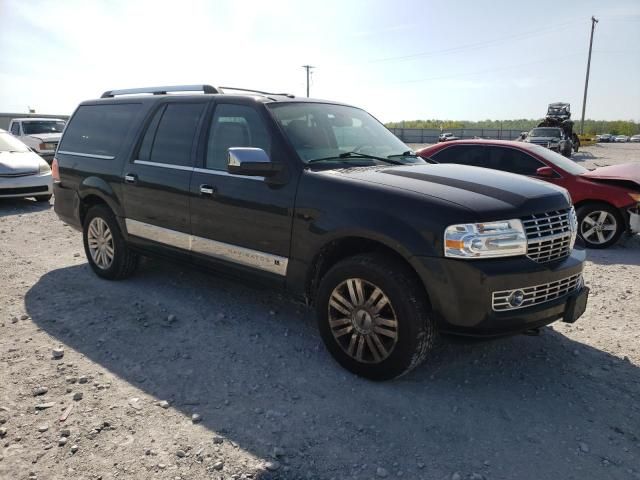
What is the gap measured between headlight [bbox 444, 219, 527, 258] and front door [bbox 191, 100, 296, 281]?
1.22 meters

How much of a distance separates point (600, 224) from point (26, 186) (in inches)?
402

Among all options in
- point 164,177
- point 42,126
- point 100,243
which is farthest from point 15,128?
point 164,177

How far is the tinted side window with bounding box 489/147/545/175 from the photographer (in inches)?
308

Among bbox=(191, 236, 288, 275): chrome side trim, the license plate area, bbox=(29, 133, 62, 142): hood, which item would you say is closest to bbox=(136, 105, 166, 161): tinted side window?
bbox=(191, 236, 288, 275): chrome side trim

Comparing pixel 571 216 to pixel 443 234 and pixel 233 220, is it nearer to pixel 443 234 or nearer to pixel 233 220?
pixel 443 234

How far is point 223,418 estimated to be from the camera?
2.98 meters

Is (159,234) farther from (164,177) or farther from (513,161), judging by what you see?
(513,161)

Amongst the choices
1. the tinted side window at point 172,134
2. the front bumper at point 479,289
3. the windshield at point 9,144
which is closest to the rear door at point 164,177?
the tinted side window at point 172,134

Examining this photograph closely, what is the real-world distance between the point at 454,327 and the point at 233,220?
1.91m

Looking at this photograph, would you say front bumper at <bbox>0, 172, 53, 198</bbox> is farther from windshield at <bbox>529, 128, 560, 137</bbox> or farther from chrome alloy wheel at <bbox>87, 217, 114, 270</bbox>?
windshield at <bbox>529, 128, 560, 137</bbox>

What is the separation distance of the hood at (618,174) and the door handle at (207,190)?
5.80 m

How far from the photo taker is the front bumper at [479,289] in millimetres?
2916

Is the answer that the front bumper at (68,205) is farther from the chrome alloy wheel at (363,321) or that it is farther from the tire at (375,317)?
the chrome alloy wheel at (363,321)

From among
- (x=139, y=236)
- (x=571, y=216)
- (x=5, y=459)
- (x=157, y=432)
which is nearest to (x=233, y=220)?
(x=139, y=236)
